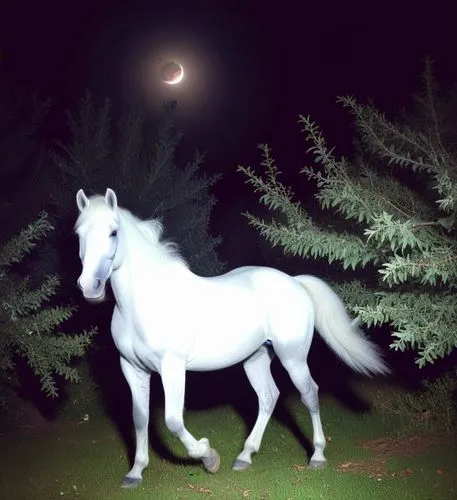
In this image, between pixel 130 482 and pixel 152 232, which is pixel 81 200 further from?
pixel 130 482

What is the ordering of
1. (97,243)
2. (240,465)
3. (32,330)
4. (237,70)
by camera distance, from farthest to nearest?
(237,70)
(32,330)
(240,465)
(97,243)

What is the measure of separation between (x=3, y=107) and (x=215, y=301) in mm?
3885

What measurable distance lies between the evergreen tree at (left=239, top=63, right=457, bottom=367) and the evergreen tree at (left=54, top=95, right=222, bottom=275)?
6.17ft

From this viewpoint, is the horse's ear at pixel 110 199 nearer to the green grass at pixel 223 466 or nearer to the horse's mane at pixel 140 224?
the horse's mane at pixel 140 224

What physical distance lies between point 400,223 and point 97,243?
2.36 m

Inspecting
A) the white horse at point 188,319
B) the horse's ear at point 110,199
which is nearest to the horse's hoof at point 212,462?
the white horse at point 188,319

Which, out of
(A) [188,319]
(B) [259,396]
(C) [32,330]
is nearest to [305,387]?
(B) [259,396]

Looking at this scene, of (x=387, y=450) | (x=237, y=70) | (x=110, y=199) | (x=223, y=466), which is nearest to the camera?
(x=110, y=199)

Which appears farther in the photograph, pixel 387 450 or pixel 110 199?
pixel 387 450

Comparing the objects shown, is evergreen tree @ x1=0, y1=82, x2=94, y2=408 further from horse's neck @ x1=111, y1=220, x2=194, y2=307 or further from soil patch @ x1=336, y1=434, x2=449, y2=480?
soil patch @ x1=336, y1=434, x2=449, y2=480

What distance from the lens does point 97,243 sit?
559 cm

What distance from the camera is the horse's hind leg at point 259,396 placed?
22.5ft

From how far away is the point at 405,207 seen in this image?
704 centimetres

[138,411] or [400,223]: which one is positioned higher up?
[400,223]
